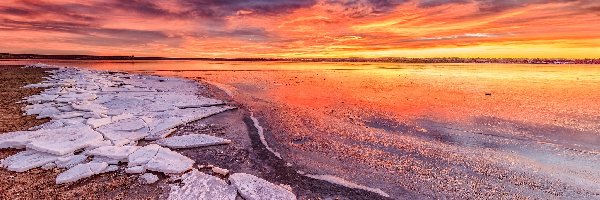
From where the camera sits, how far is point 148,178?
9.95 ft

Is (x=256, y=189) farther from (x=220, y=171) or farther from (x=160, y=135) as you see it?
(x=160, y=135)

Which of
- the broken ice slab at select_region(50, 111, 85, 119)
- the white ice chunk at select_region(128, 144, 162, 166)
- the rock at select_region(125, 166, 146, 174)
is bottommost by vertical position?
the rock at select_region(125, 166, 146, 174)

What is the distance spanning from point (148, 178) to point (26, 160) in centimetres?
128

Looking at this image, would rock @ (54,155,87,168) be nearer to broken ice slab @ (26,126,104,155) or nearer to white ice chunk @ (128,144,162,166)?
broken ice slab @ (26,126,104,155)

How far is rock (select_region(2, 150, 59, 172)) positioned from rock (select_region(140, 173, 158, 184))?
100cm

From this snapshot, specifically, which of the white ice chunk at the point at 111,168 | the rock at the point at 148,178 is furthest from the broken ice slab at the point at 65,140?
the rock at the point at 148,178

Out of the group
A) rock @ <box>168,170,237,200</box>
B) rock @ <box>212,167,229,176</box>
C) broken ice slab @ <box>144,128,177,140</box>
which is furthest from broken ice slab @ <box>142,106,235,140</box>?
rock @ <box>168,170,237,200</box>

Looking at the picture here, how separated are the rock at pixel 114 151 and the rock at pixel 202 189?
0.84 metres

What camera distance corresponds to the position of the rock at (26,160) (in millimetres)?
3156

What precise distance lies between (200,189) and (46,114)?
3.90 metres

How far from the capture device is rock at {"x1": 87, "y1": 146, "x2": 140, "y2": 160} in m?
3.46

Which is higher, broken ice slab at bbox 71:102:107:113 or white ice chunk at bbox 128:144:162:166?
broken ice slab at bbox 71:102:107:113

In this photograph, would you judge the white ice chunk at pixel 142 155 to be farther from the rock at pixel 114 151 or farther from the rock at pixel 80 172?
the rock at pixel 80 172

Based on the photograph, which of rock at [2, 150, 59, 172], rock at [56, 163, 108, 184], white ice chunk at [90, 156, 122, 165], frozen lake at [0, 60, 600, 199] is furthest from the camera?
white ice chunk at [90, 156, 122, 165]
